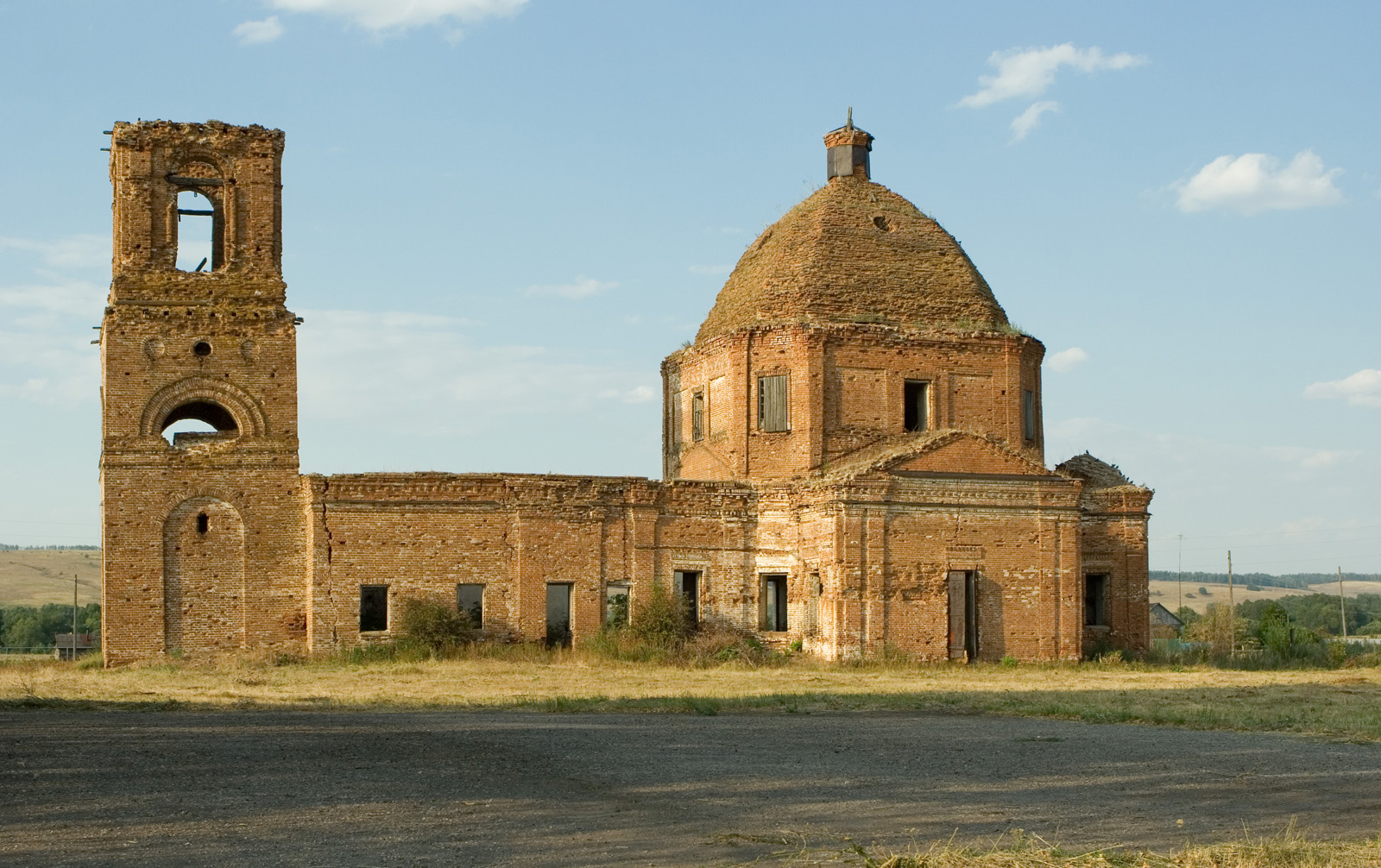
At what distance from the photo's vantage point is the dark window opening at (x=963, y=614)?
28.1 metres

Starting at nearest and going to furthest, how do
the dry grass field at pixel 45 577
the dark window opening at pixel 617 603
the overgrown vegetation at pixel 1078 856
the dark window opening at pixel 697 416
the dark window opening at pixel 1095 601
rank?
the overgrown vegetation at pixel 1078 856 < the dark window opening at pixel 617 603 < the dark window opening at pixel 1095 601 < the dark window opening at pixel 697 416 < the dry grass field at pixel 45 577

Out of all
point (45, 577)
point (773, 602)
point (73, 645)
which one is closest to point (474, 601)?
point (773, 602)

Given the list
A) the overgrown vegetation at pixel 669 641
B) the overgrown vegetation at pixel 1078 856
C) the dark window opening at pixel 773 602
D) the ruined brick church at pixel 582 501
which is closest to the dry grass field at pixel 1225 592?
the ruined brick church at pixel 582 501

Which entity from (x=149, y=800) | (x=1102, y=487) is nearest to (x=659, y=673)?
(x=1102, y=487)

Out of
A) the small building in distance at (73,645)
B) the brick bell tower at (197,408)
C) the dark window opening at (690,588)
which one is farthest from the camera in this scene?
the small building in distance at (73,645)

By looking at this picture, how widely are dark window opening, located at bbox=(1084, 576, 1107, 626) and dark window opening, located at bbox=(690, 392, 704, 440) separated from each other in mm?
8993

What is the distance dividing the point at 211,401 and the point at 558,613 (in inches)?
310

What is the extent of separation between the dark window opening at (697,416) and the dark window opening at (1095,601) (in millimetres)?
8993

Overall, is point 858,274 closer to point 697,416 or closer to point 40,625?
point 697,416

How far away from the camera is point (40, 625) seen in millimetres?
66812

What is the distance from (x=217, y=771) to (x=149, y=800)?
1594mm

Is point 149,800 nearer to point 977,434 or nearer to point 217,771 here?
point 217,771

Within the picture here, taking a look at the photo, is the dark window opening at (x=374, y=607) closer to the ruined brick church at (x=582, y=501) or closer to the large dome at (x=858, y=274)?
the ruined brick church at (x=582, y=501)

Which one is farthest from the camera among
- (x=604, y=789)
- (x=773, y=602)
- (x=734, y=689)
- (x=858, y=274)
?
(x=858, y=274)
